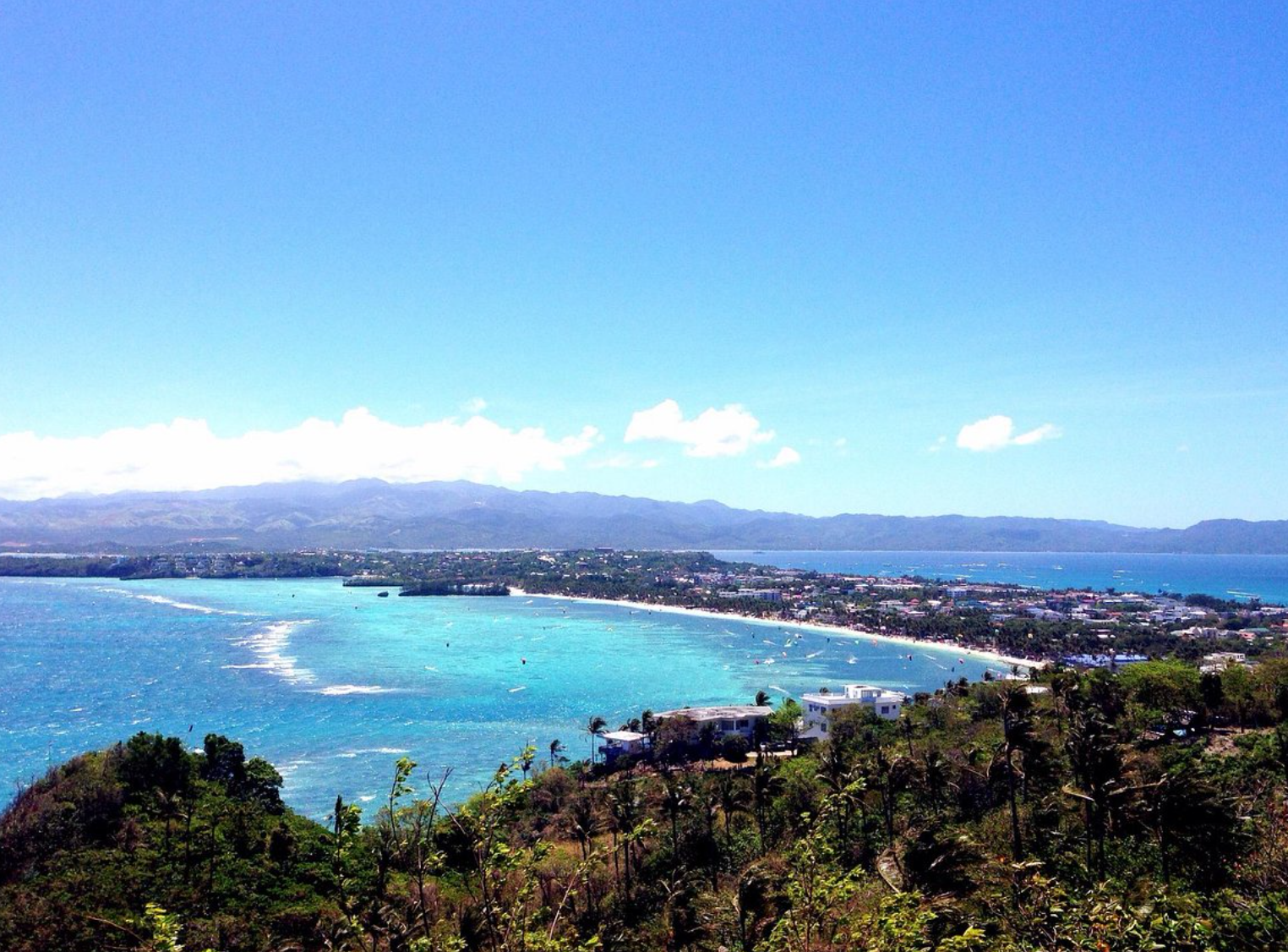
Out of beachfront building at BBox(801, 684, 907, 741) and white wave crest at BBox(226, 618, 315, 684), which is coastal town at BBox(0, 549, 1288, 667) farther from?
white wave crest at BBox(226, 618, 315, 684)

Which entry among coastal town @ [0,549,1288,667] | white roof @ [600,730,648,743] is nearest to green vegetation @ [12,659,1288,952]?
white roof @ [600,730,648,743]

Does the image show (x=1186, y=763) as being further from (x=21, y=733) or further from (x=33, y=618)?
(x=33, y=618)

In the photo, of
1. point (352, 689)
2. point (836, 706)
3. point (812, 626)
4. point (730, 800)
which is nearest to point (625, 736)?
point (836, 706)

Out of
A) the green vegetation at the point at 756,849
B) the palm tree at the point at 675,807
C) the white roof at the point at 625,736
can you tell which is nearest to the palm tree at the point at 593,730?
the white roof at the point at 625,736

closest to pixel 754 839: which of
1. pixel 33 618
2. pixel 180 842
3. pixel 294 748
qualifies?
pixel 180 842

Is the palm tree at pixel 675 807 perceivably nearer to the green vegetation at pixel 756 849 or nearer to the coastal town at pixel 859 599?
the green vegetation at pixel 756 849

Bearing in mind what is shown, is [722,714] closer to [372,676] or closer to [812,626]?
[372,676]
